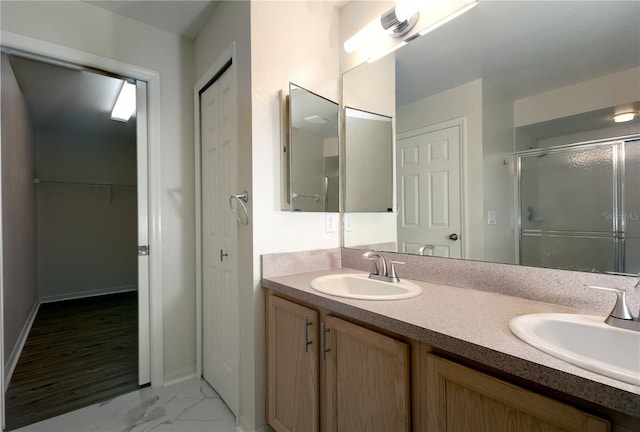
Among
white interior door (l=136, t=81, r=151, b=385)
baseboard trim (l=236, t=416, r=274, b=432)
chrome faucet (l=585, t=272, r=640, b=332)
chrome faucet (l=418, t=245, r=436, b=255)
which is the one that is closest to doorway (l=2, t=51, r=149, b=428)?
white interior door (l=136, t=81, r=151, b=385)

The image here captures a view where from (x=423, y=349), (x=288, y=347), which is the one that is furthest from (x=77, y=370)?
(x=423, y=349)

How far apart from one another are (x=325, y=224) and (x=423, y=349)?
98 centimetres

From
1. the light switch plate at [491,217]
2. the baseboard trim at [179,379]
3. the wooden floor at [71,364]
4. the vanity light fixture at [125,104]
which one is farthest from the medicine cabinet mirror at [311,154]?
the vanity light fixture at [125,104]

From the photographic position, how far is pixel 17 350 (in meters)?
2.36

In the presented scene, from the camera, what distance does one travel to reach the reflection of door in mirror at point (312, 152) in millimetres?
1526

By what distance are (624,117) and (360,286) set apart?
1.11 m

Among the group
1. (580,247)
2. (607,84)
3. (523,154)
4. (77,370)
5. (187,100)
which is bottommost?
(77,370)

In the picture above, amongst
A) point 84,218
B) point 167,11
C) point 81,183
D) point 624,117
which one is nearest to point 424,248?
point 624,117

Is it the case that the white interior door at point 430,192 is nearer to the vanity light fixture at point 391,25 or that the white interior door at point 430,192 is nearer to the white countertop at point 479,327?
the white countertop at point 479,327

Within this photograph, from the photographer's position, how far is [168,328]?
1.97 m

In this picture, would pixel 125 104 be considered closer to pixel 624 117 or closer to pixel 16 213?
pixel 16 213

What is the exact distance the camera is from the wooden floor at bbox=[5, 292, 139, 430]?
1.75 m

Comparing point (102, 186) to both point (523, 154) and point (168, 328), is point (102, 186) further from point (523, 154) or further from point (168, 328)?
point (523, 154)

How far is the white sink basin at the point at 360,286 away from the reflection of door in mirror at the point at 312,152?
1.30 ft
